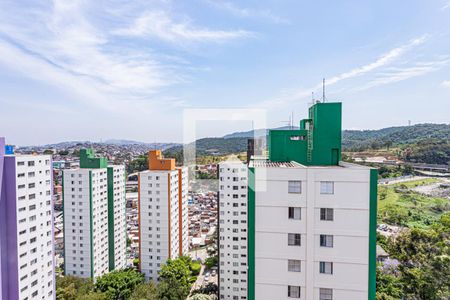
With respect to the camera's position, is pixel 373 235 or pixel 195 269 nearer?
pixel 373 235

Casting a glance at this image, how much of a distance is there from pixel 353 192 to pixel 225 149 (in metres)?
4.86

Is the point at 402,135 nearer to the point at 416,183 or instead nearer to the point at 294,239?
the point at 416,183

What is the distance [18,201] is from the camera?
7672 mm

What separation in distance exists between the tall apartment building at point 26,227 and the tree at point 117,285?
2.16 metres

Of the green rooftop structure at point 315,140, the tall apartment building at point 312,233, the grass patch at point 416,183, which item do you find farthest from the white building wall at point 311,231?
the grass patch at point 416,183

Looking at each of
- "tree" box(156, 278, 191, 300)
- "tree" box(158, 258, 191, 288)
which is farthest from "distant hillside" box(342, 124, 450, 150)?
"tree" box(156, 278, 191, 300)

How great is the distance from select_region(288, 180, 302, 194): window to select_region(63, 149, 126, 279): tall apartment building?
13237 millimetres

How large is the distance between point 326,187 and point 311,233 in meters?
0.60

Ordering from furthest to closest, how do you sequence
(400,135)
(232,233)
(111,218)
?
(400,135) → (111,218) → (232,233)

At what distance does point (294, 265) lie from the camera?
3.03m

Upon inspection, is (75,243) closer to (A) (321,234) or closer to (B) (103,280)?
(B) (103,280)

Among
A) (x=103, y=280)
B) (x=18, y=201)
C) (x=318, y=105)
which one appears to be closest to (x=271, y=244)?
(x=318, y=105)

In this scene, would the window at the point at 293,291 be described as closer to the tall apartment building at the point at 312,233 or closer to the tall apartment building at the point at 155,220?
the tall apartment building at the point at 312,233

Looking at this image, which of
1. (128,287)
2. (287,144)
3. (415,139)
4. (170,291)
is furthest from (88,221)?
(415,139)
